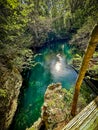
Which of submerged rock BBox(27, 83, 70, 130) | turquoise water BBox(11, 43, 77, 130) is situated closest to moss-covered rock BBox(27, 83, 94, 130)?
submerged rock BBox(27, 83, 70, 130)

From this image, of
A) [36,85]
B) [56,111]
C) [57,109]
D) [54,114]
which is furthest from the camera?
[36,85]

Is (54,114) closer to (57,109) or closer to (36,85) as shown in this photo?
(57,109)

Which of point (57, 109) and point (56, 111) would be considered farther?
point (57, 109)

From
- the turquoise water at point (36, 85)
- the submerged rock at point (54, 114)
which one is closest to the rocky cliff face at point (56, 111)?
the submerged rock at point (54, 114)

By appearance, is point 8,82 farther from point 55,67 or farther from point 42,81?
point 55,67

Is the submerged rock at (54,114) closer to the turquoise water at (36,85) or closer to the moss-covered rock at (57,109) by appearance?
the moss-covered rock at (57,109)

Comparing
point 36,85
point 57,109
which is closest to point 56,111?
point 57,109

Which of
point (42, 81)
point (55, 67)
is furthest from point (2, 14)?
point (55, 67)

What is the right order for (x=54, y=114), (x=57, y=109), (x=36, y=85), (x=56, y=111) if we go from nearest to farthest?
(x=54, y=114), (x=56, y=111), (x=57, y=109), (x=36, y=85)

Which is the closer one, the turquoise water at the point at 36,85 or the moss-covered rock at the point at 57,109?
the moss-covered rock at the point at 57,109

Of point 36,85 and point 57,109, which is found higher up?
point 57,109

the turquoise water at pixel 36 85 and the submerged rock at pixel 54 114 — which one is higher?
the submerged rock at pixel 54 114

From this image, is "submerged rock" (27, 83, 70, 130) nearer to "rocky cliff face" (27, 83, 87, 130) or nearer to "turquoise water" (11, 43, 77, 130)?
"rocky cliff face" (27, 83, 87, 130)
